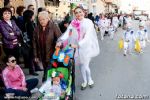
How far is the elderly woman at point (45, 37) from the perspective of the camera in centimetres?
756

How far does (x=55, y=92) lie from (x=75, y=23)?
1.94 m

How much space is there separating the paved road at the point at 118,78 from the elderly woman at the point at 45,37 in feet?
3.69

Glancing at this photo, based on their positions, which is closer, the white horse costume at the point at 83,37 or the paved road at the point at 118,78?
the white horse costume at the point at 83,37

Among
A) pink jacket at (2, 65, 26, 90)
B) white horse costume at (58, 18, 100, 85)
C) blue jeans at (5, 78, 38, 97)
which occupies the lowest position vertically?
blue jeans at (5, 78, 38, 97)

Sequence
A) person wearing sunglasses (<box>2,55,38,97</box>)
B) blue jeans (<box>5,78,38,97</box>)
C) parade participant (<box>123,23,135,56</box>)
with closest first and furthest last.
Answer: blue jeans (<box>5,78,38,97</box>)
person wearing sunglasses (<box>2,55,38,97</box>)
parade participant (<box>123,23,135,56</box>)

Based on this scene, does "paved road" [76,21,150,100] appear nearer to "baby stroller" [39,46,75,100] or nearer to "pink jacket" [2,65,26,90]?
"baby stroller" [39,46,75,100]

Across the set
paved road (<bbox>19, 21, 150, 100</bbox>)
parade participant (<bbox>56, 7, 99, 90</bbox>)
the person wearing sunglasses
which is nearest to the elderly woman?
parade participant (<bbox>56, 7, 99, 90</bbox>)

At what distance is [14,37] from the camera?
28.8 feet


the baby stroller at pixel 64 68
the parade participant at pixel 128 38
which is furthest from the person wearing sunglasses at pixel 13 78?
the parade participant at pixel 128 38

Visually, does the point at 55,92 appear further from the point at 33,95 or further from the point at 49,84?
the point at 33,95

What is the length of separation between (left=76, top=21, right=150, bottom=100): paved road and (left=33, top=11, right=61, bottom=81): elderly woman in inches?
44.2

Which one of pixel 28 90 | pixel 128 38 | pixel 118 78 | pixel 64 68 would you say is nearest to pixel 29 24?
pixel 118 78

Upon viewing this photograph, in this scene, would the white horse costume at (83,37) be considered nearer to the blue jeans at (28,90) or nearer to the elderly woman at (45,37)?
the elderly woman at (45,37)

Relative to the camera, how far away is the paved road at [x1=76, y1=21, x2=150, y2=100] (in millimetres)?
8203
